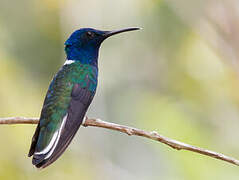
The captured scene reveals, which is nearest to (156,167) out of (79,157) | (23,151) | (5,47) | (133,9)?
(79,157)

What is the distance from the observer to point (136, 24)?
27.1 ft

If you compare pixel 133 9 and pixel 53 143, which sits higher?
pixel 133 9

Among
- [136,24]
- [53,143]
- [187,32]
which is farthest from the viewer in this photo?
[187,32]

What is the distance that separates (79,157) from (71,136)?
2553mm

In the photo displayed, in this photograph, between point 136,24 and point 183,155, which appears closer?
point 183,155

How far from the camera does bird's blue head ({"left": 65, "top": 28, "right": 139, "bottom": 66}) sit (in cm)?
484

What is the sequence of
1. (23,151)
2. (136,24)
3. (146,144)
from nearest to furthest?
(23,151) → (146,144) → (136,24)

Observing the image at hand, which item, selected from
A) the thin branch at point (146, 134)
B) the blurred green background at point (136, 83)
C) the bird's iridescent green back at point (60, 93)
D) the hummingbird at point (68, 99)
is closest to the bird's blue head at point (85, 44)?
the hummingbird at point (68, 99)

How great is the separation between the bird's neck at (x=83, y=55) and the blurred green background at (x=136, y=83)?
1.26 meters

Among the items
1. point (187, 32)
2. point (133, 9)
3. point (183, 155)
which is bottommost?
point (183, 155)

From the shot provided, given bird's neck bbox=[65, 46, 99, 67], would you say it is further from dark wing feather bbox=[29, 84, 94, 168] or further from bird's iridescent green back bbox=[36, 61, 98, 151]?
dark wing feather bbox=[29, 84, 94, 168]

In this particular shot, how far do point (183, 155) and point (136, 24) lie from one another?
3.36m

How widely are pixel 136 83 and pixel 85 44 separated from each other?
3.97m

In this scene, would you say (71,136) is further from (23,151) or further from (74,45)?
(23,151)
